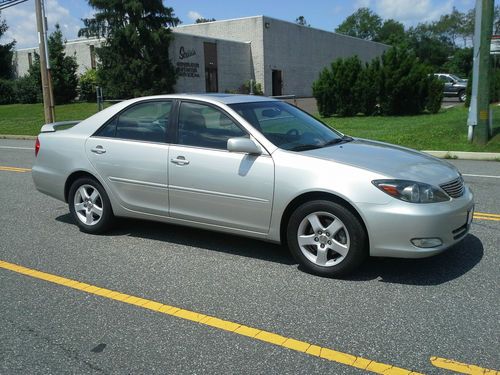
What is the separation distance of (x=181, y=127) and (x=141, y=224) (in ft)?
5.54

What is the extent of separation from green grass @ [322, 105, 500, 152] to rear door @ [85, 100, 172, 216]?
1001 cm

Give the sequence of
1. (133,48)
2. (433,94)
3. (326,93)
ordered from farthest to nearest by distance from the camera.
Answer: (133,48) < (326,93) < (433,94)

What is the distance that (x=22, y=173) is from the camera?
10.6 m

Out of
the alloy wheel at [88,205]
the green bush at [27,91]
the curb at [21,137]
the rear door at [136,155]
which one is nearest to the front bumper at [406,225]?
the rear door at [136,155]

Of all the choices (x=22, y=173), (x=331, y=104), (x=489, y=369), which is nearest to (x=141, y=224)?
(x=489, y=369)

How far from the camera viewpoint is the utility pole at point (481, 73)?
1293 cm

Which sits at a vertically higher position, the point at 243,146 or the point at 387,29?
the point at 387,29

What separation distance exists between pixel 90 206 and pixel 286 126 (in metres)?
2.45

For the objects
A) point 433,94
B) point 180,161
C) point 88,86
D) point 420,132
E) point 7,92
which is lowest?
point 420,132

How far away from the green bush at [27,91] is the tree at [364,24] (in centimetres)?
10533

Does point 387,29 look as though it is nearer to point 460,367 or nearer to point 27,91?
point 27,91

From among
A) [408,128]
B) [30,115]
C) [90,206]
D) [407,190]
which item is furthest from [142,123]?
[30,115]

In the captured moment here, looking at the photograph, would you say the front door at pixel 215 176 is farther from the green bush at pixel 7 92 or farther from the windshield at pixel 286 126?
the green bush at pixel 7 92

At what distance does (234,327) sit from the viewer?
3.63 meters
